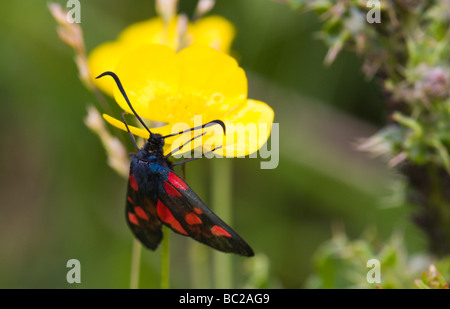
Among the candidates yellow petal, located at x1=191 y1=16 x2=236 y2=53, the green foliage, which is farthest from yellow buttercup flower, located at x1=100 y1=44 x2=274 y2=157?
yellow petal, located at x1=191 y1=16 x2=236 y2=53

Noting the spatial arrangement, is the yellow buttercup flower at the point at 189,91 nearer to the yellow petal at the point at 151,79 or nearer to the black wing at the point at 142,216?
the yellow petal at the point at 151,79

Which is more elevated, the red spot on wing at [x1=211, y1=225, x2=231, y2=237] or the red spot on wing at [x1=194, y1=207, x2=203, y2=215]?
the red spot on wing at [x1=194, y1=207, x2=203, y2=215]

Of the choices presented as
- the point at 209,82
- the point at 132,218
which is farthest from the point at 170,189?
the point at 209,82

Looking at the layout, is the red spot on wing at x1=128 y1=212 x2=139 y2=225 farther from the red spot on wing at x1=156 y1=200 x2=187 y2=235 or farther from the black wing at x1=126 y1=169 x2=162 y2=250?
the red spot on wing at x1=156 y1=200 x2=187 y2=235

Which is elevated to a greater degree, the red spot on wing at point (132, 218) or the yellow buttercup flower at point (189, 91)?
the yellow buttercup flower at point (189, 91)

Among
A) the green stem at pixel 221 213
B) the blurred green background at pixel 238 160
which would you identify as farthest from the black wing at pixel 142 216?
the blurred green background at pixel 238 160

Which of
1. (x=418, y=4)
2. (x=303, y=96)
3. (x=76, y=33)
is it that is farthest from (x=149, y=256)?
(x=418, y=4)

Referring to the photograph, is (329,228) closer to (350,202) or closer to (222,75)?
(350,202)
